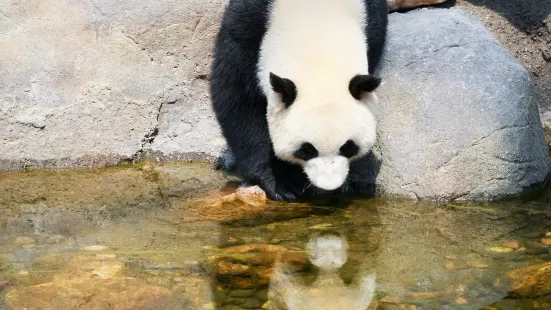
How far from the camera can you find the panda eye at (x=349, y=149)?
4.45 metres

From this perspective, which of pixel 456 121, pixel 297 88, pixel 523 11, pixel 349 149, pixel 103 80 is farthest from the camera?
pixel 523 11

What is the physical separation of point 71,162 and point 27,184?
46cm

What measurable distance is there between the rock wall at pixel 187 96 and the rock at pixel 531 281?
46.4 inches

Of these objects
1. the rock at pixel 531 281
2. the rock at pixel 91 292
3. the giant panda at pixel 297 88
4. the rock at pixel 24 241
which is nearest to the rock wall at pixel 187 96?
the giant panda at pixel 297 88

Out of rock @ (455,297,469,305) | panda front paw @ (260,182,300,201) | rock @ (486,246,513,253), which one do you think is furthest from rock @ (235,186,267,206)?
rock @ (455,297,469,305)

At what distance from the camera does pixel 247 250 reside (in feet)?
13.6

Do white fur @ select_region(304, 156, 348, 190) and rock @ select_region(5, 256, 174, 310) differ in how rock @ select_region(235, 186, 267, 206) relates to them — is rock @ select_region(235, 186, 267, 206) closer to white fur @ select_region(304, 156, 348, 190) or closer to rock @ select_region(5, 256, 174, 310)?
white fur @ select_region(304, 156, 348, 190)

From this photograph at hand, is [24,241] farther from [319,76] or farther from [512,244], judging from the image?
[512,244]

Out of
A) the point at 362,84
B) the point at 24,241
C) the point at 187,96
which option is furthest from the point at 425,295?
the point at 187,96

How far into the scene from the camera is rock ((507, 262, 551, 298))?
11.7 feet

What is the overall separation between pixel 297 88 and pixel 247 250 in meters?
0.99

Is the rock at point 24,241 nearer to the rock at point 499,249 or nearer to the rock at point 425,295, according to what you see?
the rock at point 425,295

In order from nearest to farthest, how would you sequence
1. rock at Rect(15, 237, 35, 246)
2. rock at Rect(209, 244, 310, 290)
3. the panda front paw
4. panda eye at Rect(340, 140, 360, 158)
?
rock at Rect(209, 244, 310, 290), rock at Rect(15, 237, 35, 246), panda eye at Rect(340, 140, 360, 158), the panda front paw

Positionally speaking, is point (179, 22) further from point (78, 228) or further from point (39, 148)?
point (78, 228)
